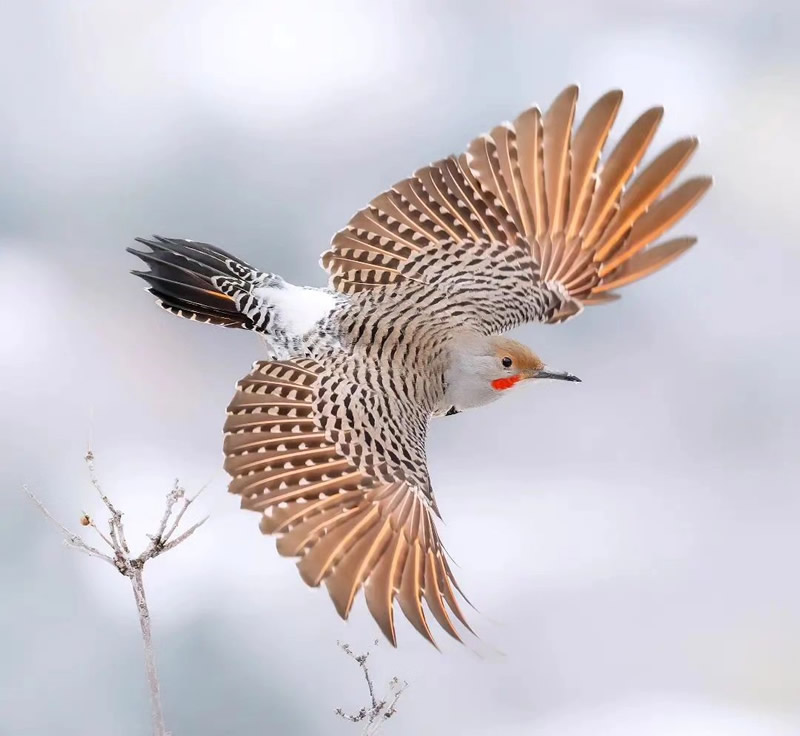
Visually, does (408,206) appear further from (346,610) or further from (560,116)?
(346,610)

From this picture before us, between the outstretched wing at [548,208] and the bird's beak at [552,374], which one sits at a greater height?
the outstretched wing at [548,208]

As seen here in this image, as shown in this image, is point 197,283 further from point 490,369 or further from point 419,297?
point 490,369

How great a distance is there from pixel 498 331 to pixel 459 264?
18 cm

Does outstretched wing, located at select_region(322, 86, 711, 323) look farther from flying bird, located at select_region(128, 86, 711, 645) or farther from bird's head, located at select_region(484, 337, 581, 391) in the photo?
bird's head, located at select_region(484, 337, 581, 391)

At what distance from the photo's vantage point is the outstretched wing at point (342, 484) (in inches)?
74.7

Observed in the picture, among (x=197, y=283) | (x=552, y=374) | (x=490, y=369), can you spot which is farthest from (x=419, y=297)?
(x=197, y=283)

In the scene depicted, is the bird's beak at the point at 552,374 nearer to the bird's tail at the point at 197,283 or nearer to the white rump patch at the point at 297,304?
the white rump patch at the point at 297,304

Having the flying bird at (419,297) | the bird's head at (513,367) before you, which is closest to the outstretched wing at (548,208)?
the flying bird at (419,297)

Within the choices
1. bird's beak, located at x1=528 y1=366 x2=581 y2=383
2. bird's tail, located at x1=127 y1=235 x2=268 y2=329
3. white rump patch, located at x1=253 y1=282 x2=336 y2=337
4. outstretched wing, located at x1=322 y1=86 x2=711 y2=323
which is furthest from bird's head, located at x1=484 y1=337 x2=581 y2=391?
bird's tail, located at x1=127 y1=235 x2=268 y2=329

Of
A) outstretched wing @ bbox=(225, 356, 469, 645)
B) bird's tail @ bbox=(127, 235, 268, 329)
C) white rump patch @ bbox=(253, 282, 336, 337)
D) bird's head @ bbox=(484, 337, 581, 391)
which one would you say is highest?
bird's tail @ bbox=(127, 235, 268, 329)

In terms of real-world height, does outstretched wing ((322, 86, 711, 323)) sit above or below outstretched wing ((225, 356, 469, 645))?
above

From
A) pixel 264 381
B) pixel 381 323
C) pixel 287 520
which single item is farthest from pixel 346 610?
pixel 381 323

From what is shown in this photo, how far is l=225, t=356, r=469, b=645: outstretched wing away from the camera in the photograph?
1.90 meters

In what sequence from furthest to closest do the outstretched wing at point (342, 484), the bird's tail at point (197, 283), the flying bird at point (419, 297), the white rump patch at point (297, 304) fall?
the bird's tail at point (197, 283)
the white rump patch at point (297, 304)
the flying bird at point (419, 297)
the outstretched wing at point (342, 484)
